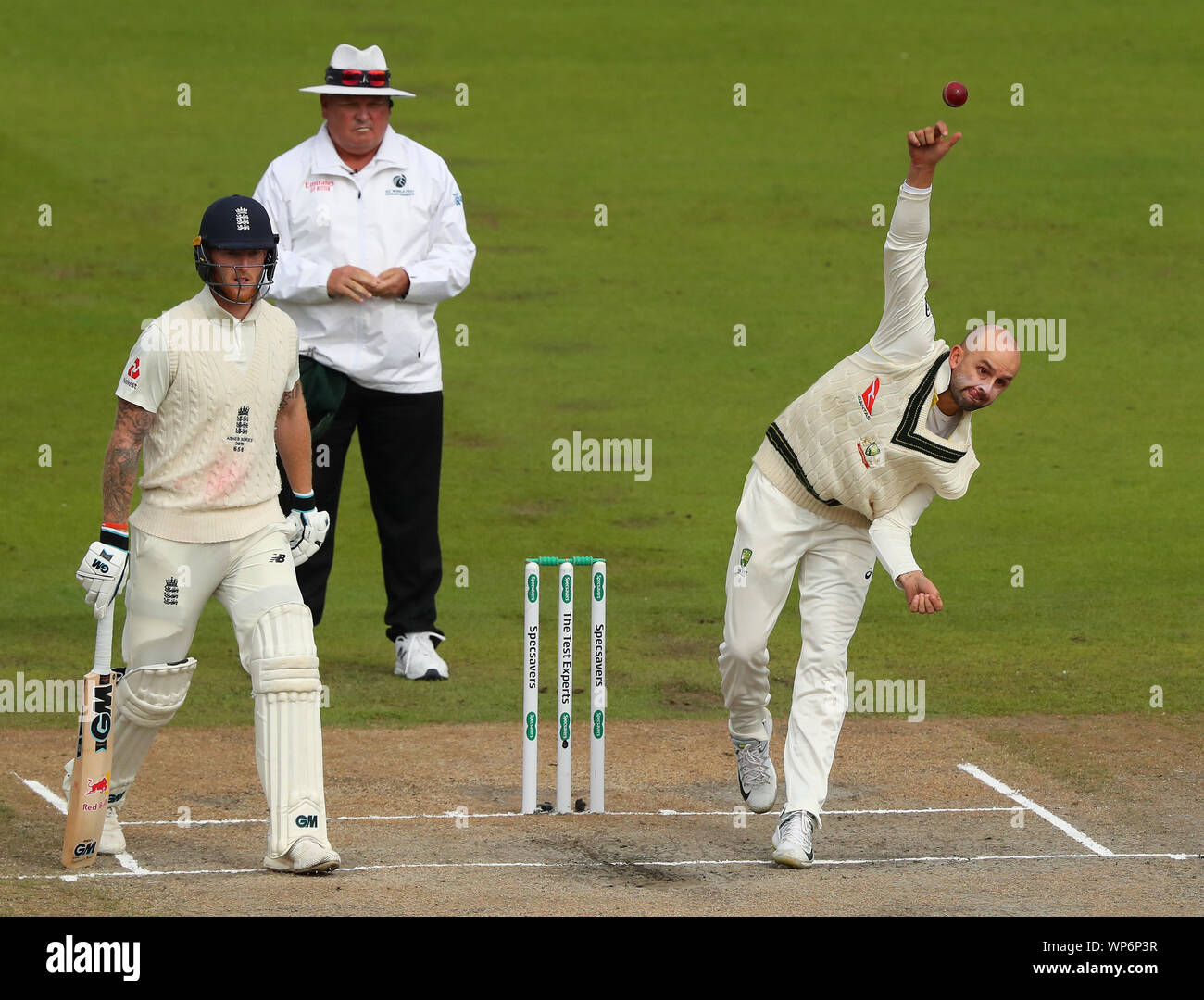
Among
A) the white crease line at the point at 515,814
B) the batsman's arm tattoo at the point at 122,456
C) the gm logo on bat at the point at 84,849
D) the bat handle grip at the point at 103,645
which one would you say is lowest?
the white crease line at the point at 515,814

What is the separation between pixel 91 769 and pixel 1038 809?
379 cm

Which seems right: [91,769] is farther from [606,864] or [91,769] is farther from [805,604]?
[805,604]

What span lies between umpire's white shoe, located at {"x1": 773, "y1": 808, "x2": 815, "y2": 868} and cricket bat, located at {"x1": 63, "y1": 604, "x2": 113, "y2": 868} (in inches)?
95.7

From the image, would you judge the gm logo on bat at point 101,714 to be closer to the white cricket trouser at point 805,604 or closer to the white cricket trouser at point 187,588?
the white cricket trouser at point 187,588

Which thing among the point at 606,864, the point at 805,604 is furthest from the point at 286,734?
the point at 805,604

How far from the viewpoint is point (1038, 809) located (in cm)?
823

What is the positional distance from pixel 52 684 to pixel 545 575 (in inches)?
157

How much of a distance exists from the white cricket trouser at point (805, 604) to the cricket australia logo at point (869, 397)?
0.46 m

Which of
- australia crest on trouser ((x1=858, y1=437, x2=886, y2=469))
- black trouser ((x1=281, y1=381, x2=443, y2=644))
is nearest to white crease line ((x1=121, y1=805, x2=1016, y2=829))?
australia crest on trouser ((x1=858, y1=437, x2=886, y2=469))

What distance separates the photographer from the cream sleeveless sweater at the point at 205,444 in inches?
281

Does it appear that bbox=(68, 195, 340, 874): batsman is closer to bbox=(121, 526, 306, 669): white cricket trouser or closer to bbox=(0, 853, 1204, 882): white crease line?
bbox=(121, 526, 306, 669): white cricket trouser

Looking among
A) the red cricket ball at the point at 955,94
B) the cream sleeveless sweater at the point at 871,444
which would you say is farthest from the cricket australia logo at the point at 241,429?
the red cricket ball at the point at 955,94
